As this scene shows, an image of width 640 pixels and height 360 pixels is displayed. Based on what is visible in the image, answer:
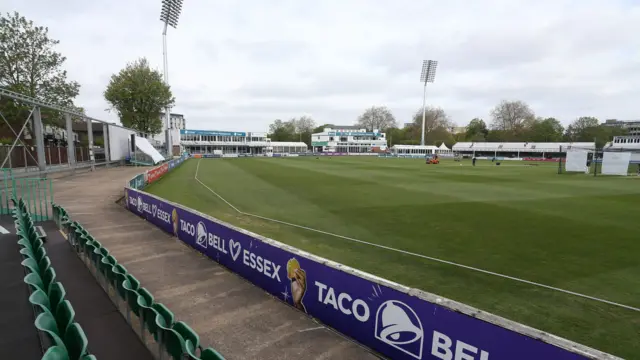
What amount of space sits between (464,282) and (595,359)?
4973mm

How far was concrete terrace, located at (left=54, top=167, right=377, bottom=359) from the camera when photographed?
14.5ft

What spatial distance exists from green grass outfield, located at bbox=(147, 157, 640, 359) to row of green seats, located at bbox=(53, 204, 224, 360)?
4836 mm

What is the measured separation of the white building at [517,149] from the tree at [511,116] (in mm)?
21261

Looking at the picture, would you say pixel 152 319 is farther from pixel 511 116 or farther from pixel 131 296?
pixel 511 116

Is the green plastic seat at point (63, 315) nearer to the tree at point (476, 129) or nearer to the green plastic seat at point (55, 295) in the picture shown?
the green plastic seat at point (55, 295)

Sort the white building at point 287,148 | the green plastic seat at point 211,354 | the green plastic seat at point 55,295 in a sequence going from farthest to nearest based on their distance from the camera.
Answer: the white building at point 287,148 < the green plastic seat at point 55,295 < the green plastic seat at point 211,354

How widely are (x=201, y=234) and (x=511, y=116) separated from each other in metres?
117

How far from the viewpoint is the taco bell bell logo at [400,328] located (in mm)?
3666

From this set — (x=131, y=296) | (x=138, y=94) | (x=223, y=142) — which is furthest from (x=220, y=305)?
(x=223, y=142)

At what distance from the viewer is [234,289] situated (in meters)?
6.32

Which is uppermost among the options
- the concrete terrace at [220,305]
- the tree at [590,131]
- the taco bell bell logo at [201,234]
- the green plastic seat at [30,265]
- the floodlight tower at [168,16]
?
the floodlight tower at [168,16]

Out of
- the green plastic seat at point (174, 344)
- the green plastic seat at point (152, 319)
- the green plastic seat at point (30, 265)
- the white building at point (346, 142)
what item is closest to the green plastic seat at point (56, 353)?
the green plastic seat at point (174, 344)

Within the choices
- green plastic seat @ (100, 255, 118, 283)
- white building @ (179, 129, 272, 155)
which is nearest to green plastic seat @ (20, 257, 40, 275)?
green plastic seat @ (100, 255, 118, 283)

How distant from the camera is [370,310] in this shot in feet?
13.8
